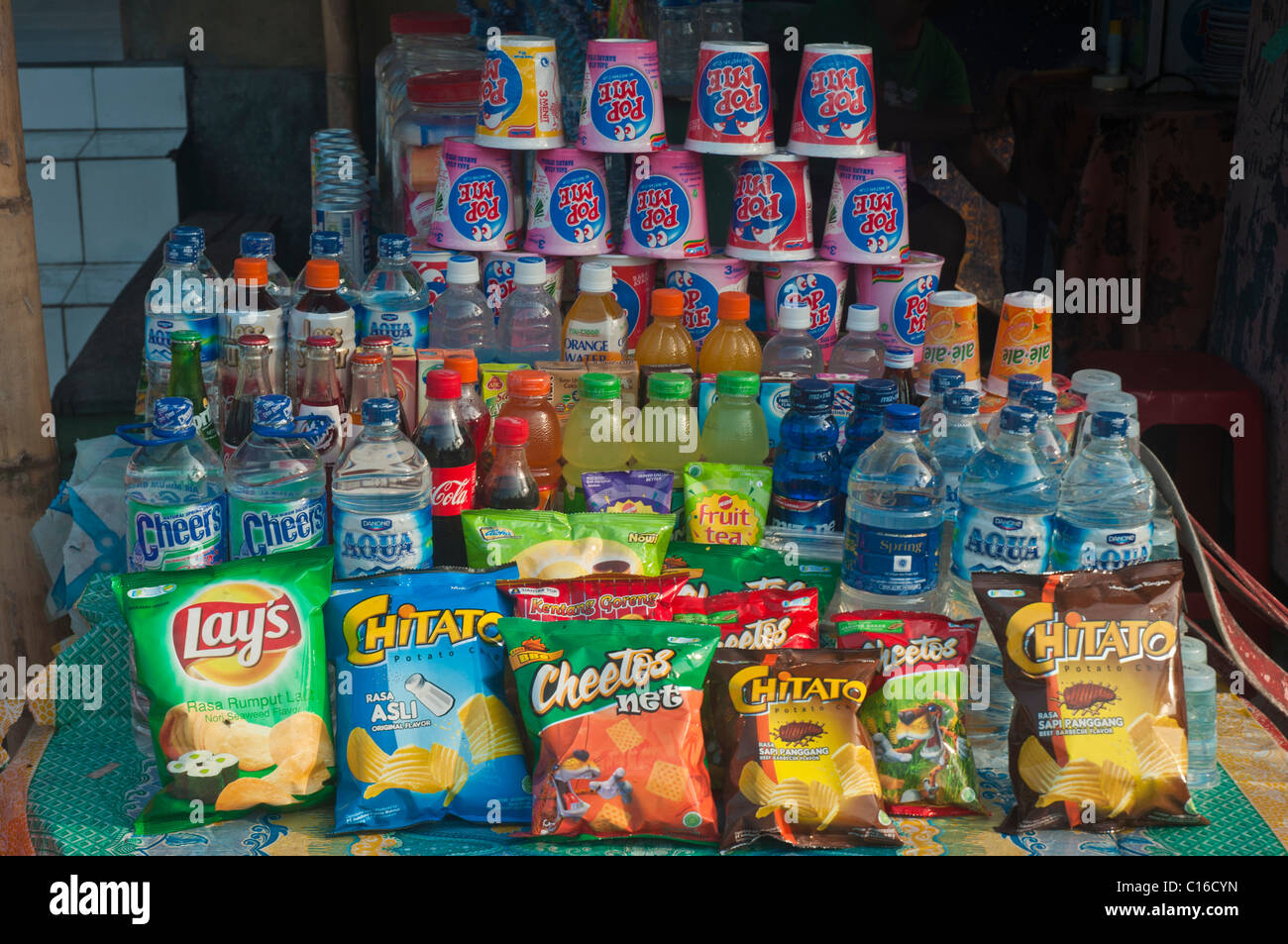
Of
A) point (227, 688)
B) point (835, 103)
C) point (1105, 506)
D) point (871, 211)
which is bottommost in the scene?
point (227, 688)

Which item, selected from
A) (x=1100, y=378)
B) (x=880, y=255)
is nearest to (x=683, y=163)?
(x=880, y=255)

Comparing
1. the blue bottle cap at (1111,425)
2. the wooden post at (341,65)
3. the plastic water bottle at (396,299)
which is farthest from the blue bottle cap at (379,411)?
the wooden post at (341,65)

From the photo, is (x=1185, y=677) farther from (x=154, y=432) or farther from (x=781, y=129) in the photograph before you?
(x=781, y=129)

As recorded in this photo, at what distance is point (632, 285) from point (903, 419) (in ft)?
3.44

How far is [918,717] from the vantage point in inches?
86.1

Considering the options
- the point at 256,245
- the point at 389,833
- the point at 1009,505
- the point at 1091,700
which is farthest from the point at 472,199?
the point at 1091,700

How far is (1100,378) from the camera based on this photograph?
291cm

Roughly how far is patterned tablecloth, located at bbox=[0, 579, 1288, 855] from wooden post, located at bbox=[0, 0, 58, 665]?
74 centimetres

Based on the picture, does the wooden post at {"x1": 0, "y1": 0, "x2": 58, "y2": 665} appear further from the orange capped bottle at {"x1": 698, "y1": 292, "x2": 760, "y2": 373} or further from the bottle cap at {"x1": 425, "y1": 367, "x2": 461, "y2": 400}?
the orange capped bottle at {"x1": 698, "y1": 292, "x2": 760, "y2": 373}

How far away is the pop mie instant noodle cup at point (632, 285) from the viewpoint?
3.15m

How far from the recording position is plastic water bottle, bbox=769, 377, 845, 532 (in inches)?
99.1

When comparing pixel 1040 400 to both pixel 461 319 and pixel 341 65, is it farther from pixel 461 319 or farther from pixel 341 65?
pixel 341 65

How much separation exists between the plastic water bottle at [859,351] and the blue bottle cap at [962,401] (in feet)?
1.39
